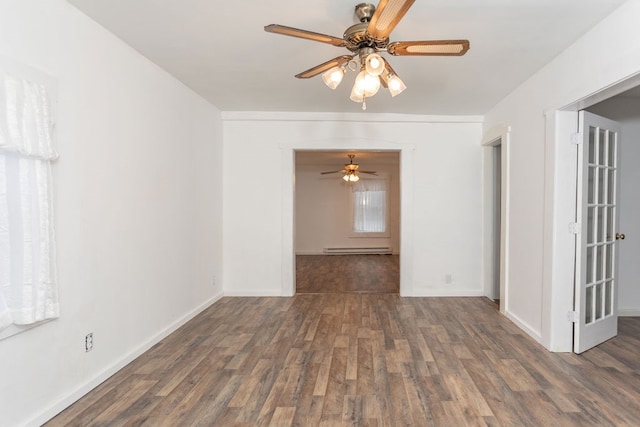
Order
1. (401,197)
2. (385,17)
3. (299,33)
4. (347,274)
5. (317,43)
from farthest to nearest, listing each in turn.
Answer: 1. (347,274)
2. (401,197)
3. (317,43)
4. (299,33)
5. (385,17)

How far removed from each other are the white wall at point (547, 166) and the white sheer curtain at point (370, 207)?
5256 millimetres

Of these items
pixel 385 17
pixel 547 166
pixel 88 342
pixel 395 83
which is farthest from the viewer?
pixel 547 166

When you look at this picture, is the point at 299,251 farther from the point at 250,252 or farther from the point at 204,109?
the point at 204,109

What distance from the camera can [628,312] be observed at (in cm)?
380

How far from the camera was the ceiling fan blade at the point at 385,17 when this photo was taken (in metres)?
1.47

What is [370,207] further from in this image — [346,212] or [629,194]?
[629,194]

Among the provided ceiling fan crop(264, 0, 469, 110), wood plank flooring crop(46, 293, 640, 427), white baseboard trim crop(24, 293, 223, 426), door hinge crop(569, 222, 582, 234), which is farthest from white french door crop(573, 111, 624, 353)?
white baseboard trim crop(24, 293, 223, 426)

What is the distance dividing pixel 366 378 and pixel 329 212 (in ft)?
22.0

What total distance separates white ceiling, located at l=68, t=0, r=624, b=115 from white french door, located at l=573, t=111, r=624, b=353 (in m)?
0.84

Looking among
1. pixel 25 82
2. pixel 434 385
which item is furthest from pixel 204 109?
pixel 434 385

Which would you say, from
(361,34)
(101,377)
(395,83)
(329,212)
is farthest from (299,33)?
(329,212)

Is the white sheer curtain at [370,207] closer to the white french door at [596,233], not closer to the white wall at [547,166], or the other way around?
the white wall at [547,166]

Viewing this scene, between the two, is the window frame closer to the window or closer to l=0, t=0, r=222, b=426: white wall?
the window

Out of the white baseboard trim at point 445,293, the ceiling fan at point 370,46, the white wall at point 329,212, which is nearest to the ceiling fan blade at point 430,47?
the ceiling fan at point 370,46
